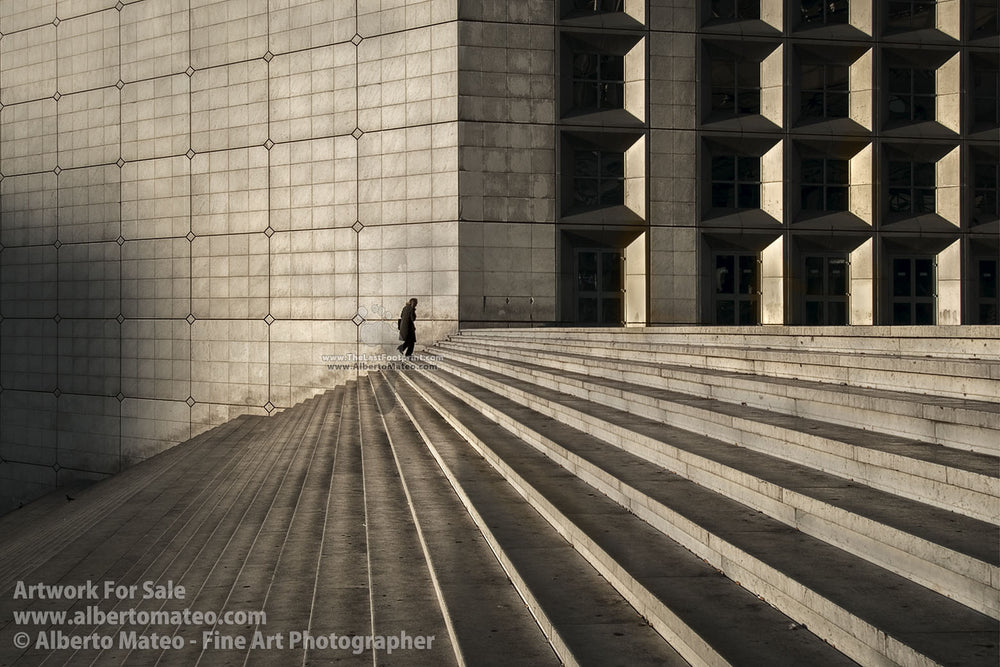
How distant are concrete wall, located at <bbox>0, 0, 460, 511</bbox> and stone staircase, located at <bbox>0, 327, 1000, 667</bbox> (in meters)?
13.0

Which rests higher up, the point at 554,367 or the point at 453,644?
the point at 554,367

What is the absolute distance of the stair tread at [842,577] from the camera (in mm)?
2506

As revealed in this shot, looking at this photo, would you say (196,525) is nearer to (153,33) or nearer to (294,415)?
(294,415)

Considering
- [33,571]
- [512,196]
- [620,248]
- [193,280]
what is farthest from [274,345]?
[33,571]

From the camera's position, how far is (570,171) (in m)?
20.6

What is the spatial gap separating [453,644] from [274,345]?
62.9ft

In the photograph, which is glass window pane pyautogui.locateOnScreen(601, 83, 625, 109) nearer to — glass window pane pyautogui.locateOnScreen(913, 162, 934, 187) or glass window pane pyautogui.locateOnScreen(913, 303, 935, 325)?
glass window pane pyautogui.locateOnScreen(913, 162, 934, 187)

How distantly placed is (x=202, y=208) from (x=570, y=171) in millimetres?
9860

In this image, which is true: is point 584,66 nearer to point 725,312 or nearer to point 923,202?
point 725,312

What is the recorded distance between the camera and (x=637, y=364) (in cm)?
868

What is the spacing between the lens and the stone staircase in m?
2.95

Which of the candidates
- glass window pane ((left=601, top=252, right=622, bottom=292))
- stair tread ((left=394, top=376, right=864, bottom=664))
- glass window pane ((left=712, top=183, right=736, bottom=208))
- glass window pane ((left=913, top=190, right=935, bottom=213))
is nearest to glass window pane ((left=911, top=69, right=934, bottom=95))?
glass window pane ((left=913, top=190, right=935, bottom=213))

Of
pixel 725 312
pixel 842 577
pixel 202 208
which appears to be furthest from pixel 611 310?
pixel 842 577

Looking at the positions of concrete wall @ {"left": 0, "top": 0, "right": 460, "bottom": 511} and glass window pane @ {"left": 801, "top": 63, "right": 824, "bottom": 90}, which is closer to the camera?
concrete wall @ {"left": 0, "top": 0, "right": 460, "bottom": 511}
